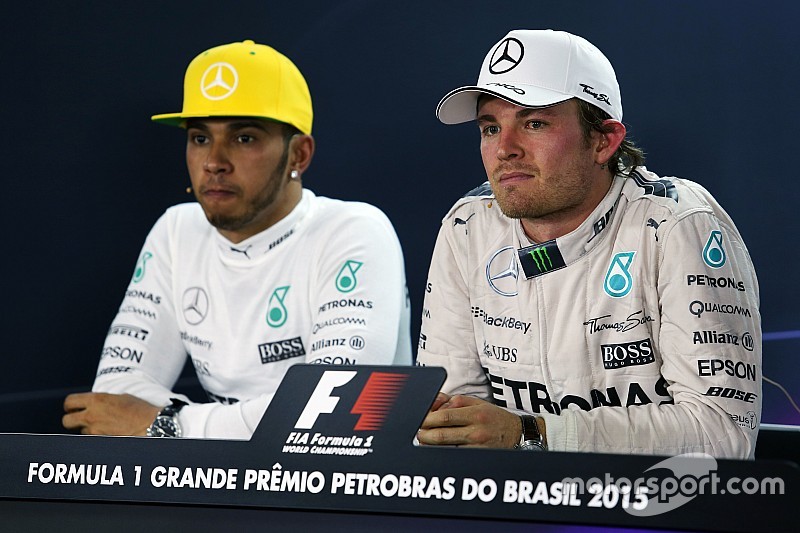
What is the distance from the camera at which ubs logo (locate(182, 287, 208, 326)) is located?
2357mm

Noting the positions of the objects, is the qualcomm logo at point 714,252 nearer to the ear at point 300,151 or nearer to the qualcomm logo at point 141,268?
the ear at point 300,151

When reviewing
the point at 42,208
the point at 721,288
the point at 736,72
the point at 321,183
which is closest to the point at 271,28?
the point at 321,183

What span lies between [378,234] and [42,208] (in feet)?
3.46

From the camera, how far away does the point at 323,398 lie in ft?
3.67

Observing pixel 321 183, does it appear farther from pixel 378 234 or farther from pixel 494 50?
pixel 494 50

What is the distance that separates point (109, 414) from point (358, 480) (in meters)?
1.18

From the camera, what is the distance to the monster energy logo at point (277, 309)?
7.45 feet

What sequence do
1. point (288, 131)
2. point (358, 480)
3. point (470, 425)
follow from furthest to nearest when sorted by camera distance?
point (288, 131)
point (470, 425)
point (358, 480)

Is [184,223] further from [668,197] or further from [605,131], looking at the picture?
[668,197]

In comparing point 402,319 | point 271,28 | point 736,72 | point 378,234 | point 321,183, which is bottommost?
point 402,319

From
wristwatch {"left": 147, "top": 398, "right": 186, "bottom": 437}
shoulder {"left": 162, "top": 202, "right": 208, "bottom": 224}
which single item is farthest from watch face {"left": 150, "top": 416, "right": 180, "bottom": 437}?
shoulder {"left": 162, "top": 202, "right": 208, "bottom": 224}

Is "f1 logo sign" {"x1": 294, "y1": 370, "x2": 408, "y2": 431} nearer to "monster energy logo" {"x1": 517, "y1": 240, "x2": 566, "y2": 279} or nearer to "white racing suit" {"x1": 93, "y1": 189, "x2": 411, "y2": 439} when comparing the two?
"monster energy logo" {"x1": 517, "y1": 240, "x2": 566, "y2": 279}

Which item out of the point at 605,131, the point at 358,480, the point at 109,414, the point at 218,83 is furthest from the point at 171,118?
the point at 358,480

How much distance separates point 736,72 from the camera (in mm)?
2385
